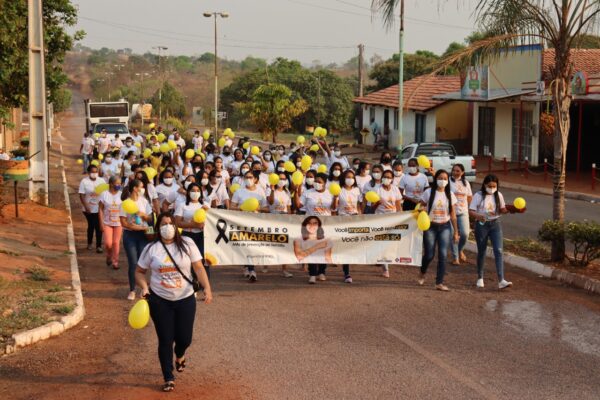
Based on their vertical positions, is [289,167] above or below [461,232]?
above

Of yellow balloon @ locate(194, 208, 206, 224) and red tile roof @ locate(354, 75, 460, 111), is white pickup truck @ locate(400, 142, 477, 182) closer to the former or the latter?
red tile roof @ locate(354, 75, 460, 111)

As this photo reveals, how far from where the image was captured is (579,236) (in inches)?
512

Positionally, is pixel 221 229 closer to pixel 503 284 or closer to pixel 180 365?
pixel 503 284

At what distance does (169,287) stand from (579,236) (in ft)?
24.7

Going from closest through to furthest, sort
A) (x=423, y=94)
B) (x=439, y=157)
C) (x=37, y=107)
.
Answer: (x=37, y=107) → (x=439, y=157) → (x=423, y=94)

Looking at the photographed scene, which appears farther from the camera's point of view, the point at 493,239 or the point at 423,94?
the point at 423,94

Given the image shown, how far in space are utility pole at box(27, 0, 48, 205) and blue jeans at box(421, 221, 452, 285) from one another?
476 inches

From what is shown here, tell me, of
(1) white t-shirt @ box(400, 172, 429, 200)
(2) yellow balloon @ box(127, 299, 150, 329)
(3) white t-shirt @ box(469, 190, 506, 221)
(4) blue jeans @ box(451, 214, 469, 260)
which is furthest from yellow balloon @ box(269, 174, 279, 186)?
(2) yellow balloon @ box(127, 299, 150, 329)

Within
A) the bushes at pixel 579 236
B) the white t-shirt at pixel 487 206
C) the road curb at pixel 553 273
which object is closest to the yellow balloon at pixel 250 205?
the white t-shirt at pixel 487 206

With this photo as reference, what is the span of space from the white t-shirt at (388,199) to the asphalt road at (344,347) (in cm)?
118

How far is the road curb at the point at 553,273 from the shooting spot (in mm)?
Result: 12094

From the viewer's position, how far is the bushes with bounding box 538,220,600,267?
12.9 m

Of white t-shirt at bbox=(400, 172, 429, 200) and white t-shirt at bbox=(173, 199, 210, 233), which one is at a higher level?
white t-shirt at bbox=(400, 172, 429, 200)

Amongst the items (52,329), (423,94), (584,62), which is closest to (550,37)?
(52,329)
